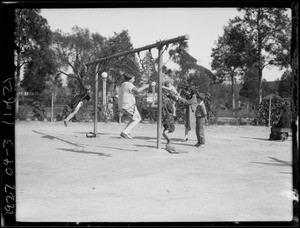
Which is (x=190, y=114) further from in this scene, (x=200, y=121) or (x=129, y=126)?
(x=129, y=126)

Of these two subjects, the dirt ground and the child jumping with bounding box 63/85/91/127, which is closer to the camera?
the dirt ground

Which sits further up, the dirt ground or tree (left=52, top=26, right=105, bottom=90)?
tree (left=52, top=26, right=105, bottom=90)

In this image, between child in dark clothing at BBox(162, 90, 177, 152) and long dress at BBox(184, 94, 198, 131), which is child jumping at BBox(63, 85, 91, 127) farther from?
child in dark clothing at BBox(162, 90, 177, 152)

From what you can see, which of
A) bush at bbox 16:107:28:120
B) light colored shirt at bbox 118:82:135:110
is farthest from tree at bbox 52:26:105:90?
light colored shirt at bbox 118:82:135:110

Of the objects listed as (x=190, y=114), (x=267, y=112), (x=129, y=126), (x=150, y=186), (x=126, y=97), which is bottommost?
(x=150, y=186)

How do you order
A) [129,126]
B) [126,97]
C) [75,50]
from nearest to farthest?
[129,126]
[126,97]
[75,50]

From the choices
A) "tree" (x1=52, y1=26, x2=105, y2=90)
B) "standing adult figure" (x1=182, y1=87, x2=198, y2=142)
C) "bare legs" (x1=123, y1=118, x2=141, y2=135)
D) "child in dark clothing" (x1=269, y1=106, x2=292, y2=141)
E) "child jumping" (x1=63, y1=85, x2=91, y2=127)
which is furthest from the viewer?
"tree" (x1=52, y1=26, x2=105, y2=90)

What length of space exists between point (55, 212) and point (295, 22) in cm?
264

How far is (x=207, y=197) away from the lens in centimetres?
400

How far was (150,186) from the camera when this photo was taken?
14.9ft

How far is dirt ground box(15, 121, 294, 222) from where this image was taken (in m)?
3.35

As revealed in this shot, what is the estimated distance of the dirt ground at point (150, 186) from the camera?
3.35 metres

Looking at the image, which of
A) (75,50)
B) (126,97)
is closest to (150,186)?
(126,97)
